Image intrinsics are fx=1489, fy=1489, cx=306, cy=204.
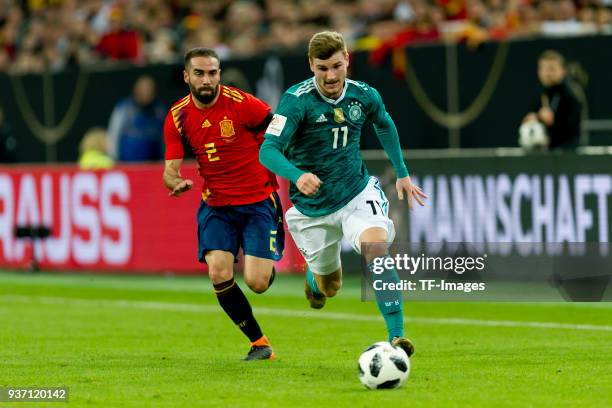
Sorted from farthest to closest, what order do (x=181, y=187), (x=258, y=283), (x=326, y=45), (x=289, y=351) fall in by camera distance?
(x=289, y=351)
(x=258, y=283)
(x=181, y=187)
(x=326, y=45)

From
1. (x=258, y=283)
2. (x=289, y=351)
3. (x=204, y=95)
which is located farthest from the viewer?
(x=289, y=351)

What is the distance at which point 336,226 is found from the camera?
10789 mm

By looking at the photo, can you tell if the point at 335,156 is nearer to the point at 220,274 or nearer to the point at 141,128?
the point at 220,274

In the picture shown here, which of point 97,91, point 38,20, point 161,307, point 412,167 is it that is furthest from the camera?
point 38,20

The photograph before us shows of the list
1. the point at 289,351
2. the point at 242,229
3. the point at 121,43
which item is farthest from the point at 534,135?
the point at 121,43

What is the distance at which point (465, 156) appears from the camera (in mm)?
16656

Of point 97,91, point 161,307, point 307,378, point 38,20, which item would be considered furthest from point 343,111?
point 38,20

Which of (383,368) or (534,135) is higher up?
(534,135)

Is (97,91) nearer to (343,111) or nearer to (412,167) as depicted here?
(412,167)

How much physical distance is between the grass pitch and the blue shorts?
83 centimetres

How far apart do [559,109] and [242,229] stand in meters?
6.34

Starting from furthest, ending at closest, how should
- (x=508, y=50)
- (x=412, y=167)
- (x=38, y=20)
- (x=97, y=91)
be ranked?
(x=38, y=20)
(x=97, y=91)
(x=508, y=50)
(x=412, y=167)

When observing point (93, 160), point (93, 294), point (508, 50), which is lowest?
point (93, 294)

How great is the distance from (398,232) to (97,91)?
26.7 ft
